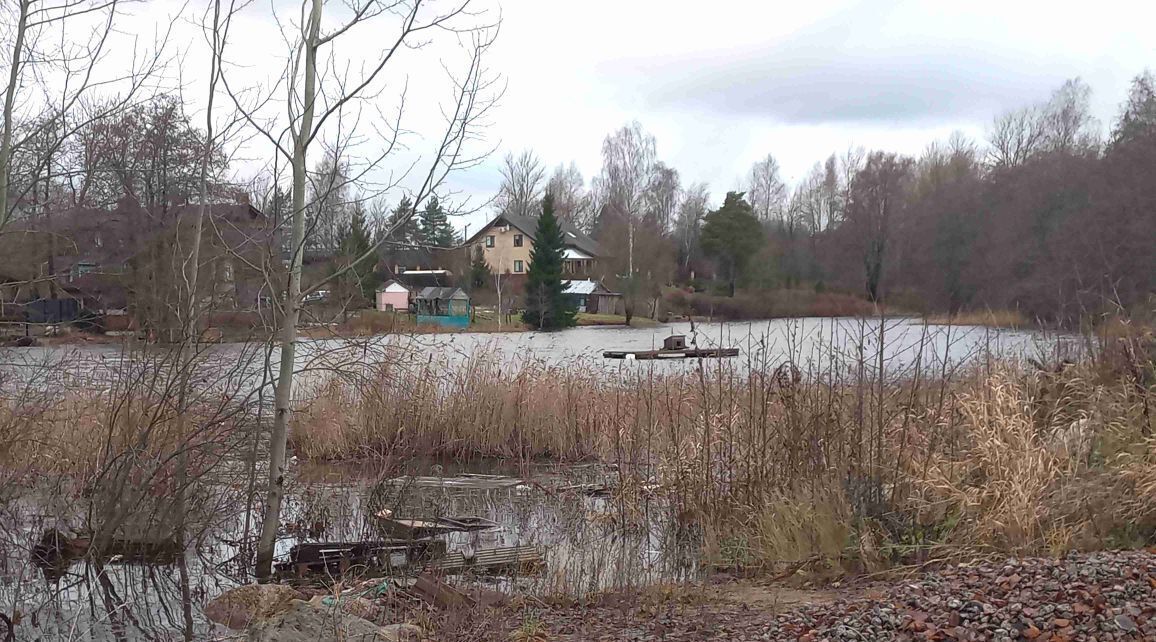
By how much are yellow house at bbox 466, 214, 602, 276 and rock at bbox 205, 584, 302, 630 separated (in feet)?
165

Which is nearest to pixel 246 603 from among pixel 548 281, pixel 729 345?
pixel 729 345

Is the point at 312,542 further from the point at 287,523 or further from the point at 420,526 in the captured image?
the point at 420,526

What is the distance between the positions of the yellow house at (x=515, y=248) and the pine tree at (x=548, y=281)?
9.88 m

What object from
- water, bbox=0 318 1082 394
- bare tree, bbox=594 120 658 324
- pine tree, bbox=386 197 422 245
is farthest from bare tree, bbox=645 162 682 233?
pine tree, bbox=386 197 422 245

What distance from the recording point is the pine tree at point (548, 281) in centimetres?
4538

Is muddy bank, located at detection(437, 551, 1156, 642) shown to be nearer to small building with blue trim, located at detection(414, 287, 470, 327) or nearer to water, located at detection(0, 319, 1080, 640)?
water, located at detection(0, 319, 1080, 640)

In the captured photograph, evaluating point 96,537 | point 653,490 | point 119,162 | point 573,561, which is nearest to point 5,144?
point 119,162

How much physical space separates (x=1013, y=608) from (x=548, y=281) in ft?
138

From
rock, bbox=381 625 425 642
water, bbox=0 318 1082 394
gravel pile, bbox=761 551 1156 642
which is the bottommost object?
rock, bbox=381 625 425 642

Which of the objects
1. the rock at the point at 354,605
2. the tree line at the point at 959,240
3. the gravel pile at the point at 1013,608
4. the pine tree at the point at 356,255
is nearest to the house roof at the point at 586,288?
the tree line at the point at 959,240

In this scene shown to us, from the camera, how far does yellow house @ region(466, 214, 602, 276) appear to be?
188 ft

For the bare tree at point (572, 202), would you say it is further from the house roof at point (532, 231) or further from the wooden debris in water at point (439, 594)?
the wooden debris in water at point (439, 594)

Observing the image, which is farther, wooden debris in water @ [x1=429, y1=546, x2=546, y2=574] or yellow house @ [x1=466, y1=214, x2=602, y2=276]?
yellow house @ [x1=466, y1=214, x2=602, y2=276]

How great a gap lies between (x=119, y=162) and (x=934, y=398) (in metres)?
6.80
